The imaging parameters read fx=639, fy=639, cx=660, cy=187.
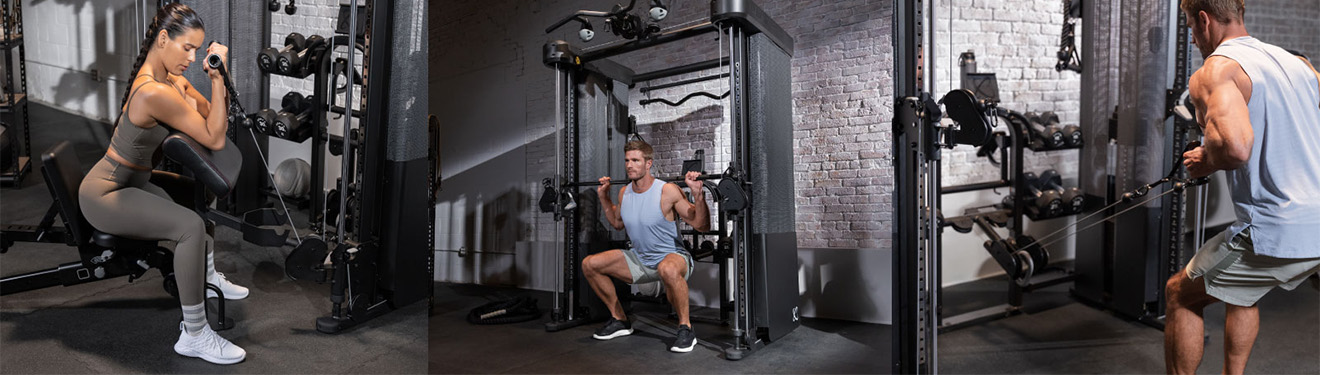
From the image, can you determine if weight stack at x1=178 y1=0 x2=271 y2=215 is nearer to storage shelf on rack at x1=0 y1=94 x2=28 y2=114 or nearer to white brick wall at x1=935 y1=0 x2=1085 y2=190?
storage shelf on rack at x1=0 y1=94 x2=28 y2=114

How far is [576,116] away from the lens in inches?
110

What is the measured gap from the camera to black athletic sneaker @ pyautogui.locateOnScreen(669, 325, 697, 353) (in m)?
2.41

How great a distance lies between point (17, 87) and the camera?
7.85 feet

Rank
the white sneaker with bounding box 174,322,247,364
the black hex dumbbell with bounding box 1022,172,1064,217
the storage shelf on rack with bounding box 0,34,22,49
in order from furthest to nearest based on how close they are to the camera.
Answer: the black hex dumbbell with bounding box 1022,172,1064,217 → the storage shelf on rack with bounding box 0,34,22,49 → the white sneaker with bounding box 174,322,247,364

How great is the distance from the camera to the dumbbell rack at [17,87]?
7.77 ft

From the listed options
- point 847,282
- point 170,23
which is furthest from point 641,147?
point 170,23

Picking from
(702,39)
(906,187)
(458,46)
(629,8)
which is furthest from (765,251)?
(458,46)

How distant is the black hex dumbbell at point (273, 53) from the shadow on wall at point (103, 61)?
1.26 feet

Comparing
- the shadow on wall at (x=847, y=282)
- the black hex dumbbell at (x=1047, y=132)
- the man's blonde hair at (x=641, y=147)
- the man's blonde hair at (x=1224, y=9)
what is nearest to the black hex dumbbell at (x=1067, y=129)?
the black hex dumbbell at (x=1047, y=132)

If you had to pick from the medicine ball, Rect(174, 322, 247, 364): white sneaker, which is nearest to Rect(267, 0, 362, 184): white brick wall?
the medicine ball

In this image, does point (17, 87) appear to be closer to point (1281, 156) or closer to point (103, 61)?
point (103, 61)

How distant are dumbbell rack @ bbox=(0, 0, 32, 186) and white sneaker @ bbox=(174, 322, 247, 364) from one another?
36.8 inches

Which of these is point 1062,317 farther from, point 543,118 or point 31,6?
point 31,6

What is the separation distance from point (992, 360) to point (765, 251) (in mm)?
977
